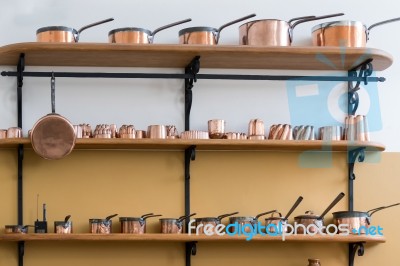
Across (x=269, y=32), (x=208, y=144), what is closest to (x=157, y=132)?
(x=208, y=144)

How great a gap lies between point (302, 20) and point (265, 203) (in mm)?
832

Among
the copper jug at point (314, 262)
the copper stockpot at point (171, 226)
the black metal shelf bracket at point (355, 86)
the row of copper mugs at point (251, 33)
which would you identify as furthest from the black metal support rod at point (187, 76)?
the copper jug at point (314, 262)

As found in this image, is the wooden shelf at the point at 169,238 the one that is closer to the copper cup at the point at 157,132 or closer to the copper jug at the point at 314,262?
the copper jug at the point at 314,262

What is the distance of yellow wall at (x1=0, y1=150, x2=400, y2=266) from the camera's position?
10.9 ft

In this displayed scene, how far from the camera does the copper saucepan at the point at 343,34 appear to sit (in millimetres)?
3240

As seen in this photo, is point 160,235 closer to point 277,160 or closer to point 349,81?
point 277,160

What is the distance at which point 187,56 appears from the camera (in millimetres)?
3242

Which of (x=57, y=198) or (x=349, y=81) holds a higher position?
(x=349, y=81)

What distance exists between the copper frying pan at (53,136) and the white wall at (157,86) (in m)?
0.22

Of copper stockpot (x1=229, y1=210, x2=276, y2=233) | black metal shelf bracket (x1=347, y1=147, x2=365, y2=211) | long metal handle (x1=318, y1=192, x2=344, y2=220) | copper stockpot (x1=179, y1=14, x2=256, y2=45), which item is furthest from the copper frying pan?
black metal shelf bracket (x1=347, y1=147, x2=365, y2=211)

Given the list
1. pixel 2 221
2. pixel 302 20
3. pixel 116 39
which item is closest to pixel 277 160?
pixel 302 20

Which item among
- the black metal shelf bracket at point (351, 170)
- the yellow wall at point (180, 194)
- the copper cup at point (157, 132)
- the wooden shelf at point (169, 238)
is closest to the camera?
the wooden shelf at point (169, 238)

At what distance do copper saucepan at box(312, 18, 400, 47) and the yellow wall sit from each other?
1.73 feet

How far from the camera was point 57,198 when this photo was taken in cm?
332
